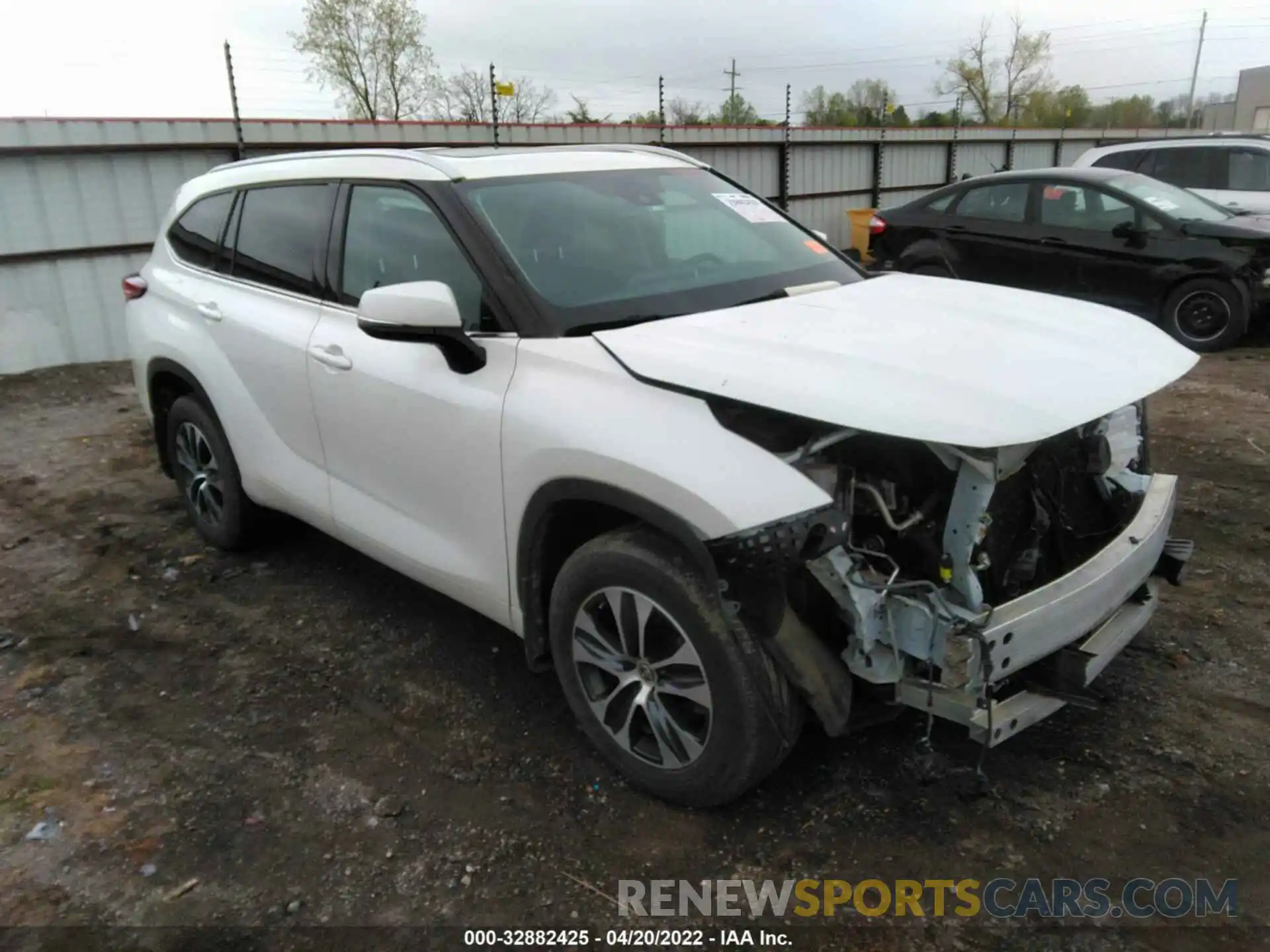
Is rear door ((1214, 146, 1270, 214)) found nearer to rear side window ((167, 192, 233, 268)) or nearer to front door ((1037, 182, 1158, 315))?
front door ((1037, 182, 1158, 315))

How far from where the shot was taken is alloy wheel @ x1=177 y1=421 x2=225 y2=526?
4605 millimetres

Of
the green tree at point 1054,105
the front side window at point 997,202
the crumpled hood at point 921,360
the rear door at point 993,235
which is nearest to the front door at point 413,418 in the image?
the crumpled hood at point 921,360

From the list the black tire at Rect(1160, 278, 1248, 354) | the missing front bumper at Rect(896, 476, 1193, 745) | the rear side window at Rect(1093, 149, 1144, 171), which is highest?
the rear side window at Rect(1093, 149, 1144, 171)

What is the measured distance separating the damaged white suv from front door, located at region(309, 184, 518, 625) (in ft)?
0.04

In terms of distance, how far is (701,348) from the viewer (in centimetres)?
265

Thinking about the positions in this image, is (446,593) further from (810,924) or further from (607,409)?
(810,924)

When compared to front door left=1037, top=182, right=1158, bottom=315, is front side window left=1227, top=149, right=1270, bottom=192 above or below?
above

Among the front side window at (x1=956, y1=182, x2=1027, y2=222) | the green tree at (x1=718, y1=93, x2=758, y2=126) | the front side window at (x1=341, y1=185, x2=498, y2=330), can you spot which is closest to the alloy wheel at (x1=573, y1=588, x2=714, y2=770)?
the front side window at (x1=341, y1=185, x2=498, y2=330)

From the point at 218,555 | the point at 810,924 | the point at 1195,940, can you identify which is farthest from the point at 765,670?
the point at 218,555

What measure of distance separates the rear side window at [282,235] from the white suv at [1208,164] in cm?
898

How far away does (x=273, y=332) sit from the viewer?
3855 millimetres

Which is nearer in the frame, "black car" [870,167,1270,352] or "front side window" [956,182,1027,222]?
"black car" [870,167,1270,352]

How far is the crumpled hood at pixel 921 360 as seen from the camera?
2.29 metres

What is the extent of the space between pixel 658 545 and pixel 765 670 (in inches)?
17.2
